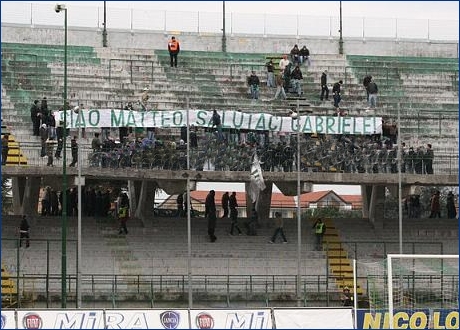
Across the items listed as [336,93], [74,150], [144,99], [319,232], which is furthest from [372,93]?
[74,150]

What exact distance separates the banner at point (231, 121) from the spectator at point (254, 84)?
4.33 meters

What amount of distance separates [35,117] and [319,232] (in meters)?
11.5

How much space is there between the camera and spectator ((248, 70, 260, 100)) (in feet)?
173

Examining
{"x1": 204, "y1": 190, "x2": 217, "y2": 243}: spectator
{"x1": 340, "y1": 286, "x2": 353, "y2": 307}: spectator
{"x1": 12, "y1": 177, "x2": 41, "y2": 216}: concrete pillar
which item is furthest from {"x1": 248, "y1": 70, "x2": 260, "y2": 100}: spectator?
{"x1": 340, "y1": 286, "x2": 353, "y2": 307}: spectator

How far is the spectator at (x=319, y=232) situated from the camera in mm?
50469

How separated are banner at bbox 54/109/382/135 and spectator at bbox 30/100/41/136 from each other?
32.8 inches

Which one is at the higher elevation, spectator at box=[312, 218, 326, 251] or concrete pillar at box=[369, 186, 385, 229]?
concrete pillar at box=[369, 186, 385, 229]

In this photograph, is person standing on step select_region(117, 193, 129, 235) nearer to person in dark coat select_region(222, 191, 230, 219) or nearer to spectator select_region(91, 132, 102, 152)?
spectator select_region(91, 132, 102, 152)

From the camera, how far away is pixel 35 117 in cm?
4766

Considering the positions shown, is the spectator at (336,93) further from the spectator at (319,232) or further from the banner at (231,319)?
the banner at (231,319)

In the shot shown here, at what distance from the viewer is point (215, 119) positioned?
156ft

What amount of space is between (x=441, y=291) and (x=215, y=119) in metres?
12.9

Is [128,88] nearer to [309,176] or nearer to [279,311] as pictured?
[309,176]

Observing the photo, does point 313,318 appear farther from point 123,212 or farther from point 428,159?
point 428,159
